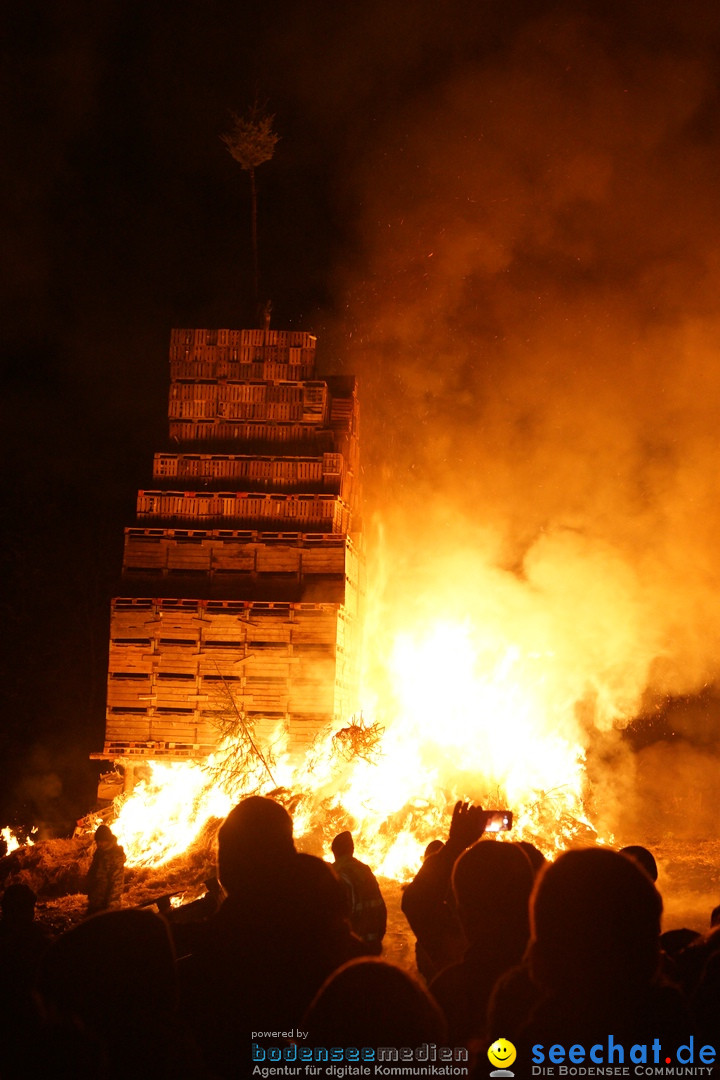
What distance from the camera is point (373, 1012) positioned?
198 cm

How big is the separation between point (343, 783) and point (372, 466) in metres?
8.36

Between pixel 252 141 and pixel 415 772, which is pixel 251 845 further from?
pixel 252 141

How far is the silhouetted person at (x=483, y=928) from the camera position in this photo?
2906 millimetres

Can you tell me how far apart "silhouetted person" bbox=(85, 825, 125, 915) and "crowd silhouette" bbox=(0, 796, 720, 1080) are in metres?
6.13

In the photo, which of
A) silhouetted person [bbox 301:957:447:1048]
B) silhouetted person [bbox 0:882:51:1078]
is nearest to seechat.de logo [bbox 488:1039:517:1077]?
silhouetted person [bbox 301:957:447:1048]

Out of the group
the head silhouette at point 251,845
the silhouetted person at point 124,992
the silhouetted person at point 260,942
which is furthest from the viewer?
the head silhouette at point 251,845

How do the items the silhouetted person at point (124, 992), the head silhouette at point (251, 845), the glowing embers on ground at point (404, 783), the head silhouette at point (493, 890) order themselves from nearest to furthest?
1. the silhouetted person at point (124, 992)
2. the head silhouette at point (251, 845)
3. the head silhouette at point (493, 890)
4. the glowing embers on ground at point (404, 783)

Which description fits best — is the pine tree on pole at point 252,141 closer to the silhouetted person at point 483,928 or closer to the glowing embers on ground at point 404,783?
the glowing embers on ground at point 404,783

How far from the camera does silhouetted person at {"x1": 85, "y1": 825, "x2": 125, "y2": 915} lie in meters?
8.67

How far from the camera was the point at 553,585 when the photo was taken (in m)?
18.6

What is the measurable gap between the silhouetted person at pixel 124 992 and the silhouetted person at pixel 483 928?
3.42 feet

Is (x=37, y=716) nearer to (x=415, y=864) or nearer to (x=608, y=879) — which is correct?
(x=415, y=864)

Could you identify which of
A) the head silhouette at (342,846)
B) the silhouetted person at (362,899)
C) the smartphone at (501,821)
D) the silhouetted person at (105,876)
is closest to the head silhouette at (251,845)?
the silhouetted person at (362,899)

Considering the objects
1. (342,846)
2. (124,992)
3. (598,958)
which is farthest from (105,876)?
(598,958)
